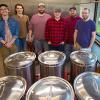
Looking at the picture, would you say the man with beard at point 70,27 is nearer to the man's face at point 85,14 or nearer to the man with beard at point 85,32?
the man with beard at point 85,32

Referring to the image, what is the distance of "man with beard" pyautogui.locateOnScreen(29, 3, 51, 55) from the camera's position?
11.2ft

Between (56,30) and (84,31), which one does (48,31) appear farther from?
(84,31)

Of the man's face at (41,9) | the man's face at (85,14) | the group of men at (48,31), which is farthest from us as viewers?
the man's face at (41,9)

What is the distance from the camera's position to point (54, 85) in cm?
185

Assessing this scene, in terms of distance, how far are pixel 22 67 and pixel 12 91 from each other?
442 mm

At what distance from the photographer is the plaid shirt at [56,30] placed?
10.6ft

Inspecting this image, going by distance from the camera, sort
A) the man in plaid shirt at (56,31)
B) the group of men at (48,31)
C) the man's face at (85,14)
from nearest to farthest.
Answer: the man's face at (85,14)
the group of men at (48,31)
the man in plaid shirt at (56,31)

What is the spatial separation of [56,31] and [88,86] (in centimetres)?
164

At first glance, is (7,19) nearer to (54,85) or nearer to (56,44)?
(56,44)

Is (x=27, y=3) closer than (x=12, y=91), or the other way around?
(x=12, y=91)

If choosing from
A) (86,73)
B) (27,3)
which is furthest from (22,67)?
(27,3)

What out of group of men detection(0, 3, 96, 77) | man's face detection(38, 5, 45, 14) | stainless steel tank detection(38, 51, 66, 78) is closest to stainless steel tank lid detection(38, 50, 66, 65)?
stainless steel tank detection(38, 51, 66, 78)

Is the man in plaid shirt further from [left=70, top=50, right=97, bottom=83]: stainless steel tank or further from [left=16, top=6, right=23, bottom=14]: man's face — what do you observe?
[left=70, top=50, right=97, bottom=83]: stainless steel tank

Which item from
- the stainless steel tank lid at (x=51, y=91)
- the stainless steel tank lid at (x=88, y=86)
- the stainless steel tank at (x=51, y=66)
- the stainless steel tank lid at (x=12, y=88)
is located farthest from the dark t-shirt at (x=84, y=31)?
the stainless steel tank lid at (x=12, y=88)
